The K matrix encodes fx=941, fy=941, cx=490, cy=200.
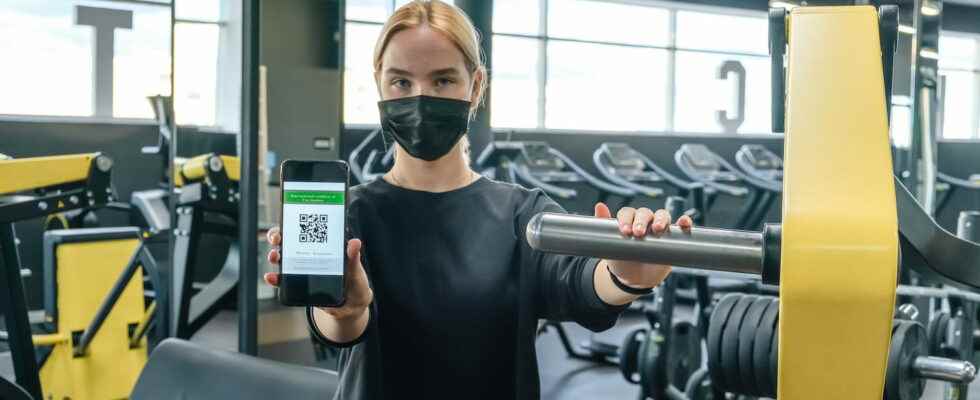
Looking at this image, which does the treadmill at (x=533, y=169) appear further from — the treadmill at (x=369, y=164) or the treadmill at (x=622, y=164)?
the treadmill at (x=369, y=164)

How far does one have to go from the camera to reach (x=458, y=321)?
1158 millimetres

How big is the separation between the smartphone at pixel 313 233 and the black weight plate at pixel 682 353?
10.7ft

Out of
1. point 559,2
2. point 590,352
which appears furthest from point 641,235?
point 559,2

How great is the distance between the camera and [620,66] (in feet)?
32.8

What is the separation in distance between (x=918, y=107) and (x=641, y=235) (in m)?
4.05

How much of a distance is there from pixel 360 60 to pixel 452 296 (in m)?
7.29

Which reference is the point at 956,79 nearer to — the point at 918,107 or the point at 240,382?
the point at 918,107

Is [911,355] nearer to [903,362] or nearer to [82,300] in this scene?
A: [903,362]

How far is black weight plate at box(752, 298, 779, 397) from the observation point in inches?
88.4

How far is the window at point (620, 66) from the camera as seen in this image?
368 inches

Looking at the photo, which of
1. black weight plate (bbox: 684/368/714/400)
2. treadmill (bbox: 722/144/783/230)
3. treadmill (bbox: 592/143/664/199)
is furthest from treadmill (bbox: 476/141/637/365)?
black weight plate (bbox: 684/368/714/400)

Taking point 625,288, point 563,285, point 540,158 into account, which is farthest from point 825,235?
point 540,158

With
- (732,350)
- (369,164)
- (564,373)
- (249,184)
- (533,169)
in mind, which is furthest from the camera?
(533,169)

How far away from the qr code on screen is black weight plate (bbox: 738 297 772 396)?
1.55 meters
